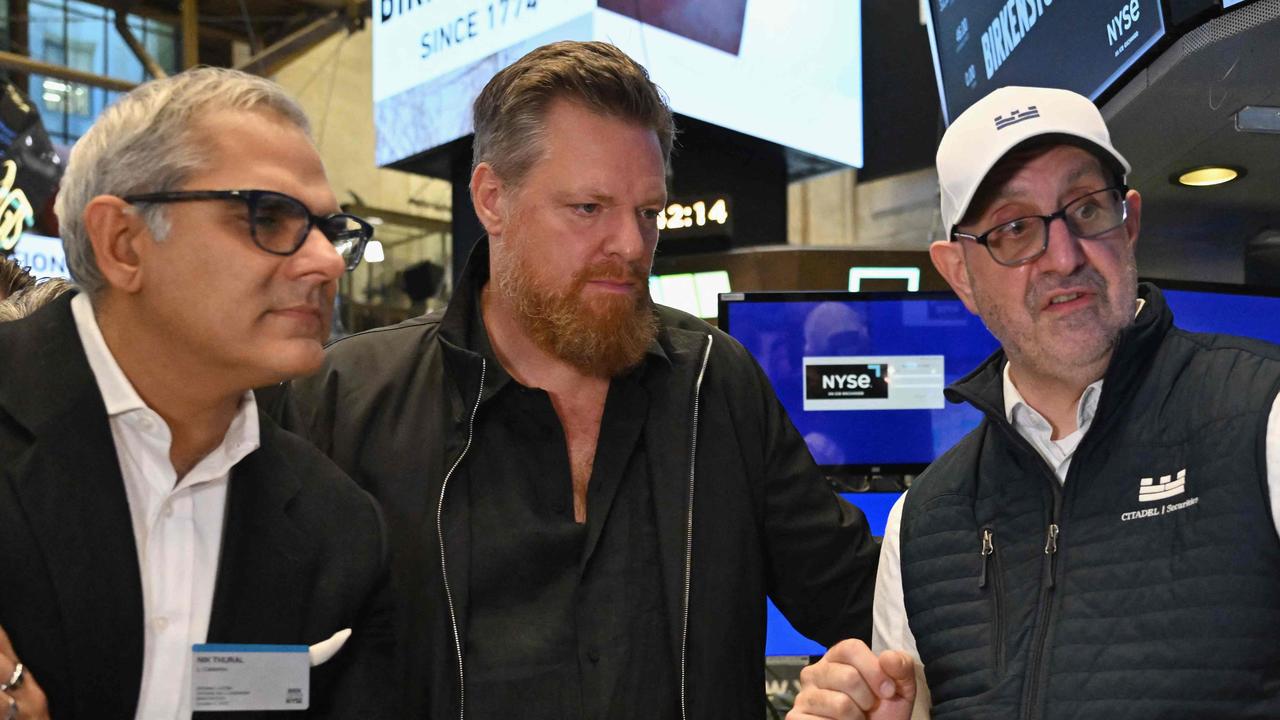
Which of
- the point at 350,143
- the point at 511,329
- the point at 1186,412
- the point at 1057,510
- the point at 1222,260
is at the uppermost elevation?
the point at 350,143

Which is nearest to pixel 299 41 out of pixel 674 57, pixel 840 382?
pixel 674 57

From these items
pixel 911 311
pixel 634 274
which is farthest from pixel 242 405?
pixel 911 311

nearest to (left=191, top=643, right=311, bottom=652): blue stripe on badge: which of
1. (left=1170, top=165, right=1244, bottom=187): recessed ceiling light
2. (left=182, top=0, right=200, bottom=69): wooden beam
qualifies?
(left=1170, top=165, right=1244, bottom=187): recessed ceiling light

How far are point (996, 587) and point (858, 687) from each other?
0.26 metres

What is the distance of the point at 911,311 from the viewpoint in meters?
3.29

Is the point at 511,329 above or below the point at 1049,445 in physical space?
above

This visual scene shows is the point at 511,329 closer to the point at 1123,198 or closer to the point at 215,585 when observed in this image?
the point at 215,585

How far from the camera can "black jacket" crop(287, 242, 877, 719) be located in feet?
7.41

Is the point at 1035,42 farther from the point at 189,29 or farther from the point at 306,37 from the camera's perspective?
the point at 306,37

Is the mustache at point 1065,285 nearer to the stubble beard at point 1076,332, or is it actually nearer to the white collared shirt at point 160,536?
the stubble beard at point 1076,332

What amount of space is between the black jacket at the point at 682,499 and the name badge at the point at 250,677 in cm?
40

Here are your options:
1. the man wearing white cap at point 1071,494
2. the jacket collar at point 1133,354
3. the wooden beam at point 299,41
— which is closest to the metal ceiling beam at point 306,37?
the wooden beam at point 299,41

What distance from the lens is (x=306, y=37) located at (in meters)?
12.4

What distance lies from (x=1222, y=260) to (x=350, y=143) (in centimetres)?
1357
